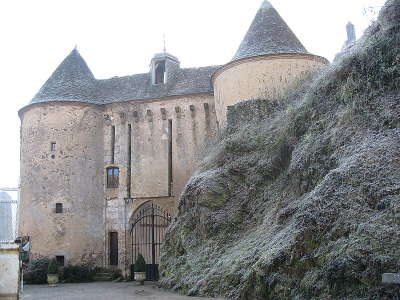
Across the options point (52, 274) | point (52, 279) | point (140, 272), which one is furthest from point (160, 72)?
point (52, 279)

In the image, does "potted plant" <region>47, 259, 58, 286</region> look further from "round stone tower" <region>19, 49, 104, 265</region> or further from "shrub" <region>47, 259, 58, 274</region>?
"round stone tower" <region>19, 49, 104, 265</region>

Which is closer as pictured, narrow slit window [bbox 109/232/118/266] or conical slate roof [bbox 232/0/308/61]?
conical slate roof [bbox 232/0/308/61]

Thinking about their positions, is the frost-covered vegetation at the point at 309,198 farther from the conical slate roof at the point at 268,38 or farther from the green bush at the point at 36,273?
the green bush at the point at 36,273

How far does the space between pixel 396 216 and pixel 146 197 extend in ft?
48.7

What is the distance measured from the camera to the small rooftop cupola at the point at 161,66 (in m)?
22.6

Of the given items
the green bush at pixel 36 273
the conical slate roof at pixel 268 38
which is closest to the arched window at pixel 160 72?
the conical slate roof at pixel 268 38

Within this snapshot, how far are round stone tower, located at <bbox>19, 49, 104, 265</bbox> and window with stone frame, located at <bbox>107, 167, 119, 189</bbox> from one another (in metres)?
0.34

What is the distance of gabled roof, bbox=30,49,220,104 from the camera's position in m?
21.3

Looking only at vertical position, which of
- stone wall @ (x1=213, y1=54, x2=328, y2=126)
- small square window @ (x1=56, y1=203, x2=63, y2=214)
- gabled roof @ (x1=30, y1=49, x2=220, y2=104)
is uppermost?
gabled roof @ (x1=30, y1=49, x2=220, y2=104)

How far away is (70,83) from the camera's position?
2208cm

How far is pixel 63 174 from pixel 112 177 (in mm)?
2257

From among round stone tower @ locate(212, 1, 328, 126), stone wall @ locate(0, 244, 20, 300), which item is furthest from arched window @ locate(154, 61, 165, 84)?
stone wall @ locate(0, 244, 20, 300)

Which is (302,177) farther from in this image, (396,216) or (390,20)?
(390,20)

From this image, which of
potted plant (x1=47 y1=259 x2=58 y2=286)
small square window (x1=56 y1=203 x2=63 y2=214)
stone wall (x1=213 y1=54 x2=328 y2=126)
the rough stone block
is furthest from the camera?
small square window (x1=56 y1=203 x2=63 y2=214)
